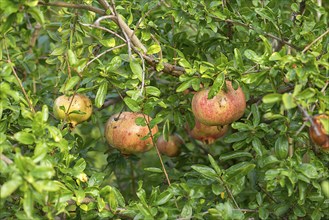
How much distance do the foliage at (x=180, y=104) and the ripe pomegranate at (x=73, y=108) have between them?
51 mm

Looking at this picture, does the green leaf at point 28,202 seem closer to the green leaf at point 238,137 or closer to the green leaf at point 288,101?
the green leaf at point 288,101

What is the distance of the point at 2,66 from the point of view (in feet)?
6.19

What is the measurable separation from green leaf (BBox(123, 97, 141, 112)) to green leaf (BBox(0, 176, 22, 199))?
0.56 m

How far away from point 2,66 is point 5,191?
0.51 metres

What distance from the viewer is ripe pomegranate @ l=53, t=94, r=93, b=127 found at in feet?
7.47

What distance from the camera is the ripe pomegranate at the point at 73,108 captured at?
2.28 metres

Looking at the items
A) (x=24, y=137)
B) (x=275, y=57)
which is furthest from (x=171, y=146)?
(x=24, y=137)

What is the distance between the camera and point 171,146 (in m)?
2.91

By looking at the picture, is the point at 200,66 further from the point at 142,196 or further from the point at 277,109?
the point at 142,196

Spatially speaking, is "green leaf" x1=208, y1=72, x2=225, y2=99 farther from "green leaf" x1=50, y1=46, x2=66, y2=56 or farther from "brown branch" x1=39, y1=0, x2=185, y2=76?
"green leaf" x1=50, y1=46, x2=66, y2=56

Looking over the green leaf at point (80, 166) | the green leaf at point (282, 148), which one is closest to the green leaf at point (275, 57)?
the green leaf at point (282, 148)

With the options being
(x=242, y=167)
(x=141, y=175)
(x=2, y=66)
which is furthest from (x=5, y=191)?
(x=141, y=175)

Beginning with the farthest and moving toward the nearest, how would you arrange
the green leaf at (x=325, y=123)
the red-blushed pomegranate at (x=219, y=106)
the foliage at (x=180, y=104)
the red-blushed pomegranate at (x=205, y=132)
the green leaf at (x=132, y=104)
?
the red-blushed pomegranate at (x=205, y=132), the red-blushed pomegranate at (x=219, y=106), the green leaf at (x=132, y=104), the foliage at (x=180, y=104), the green leaf at (x=325, y=123)

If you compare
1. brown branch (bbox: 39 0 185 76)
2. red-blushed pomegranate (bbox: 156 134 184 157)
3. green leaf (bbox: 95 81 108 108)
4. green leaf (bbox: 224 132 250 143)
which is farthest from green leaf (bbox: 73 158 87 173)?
red-blushed pomegranate (bbox: 156 134 184 157)
